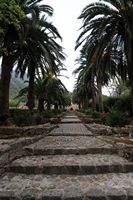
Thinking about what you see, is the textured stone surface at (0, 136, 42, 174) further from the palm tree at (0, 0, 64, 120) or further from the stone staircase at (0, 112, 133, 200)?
the palm tree at (0, 0, 64, 120)

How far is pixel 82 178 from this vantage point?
18.8 ft

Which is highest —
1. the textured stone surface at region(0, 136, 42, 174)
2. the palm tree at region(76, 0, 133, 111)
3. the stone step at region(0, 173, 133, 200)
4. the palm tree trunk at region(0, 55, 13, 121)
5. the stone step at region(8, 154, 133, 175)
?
the palm tree at region(76, 0, 133, 111)

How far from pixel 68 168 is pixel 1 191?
169 cm

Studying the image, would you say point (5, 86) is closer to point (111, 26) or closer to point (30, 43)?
point (30, 43)

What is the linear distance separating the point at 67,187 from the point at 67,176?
2.85 ft

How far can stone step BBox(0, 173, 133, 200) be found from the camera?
4.57 meters

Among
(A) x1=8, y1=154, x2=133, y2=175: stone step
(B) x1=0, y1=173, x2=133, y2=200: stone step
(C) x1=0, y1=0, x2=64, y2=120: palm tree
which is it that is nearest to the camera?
(B) x1=0, y1=173, x2=133, y2=200: stone step

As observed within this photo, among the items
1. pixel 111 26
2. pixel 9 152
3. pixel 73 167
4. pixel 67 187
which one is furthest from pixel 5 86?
pixel 67 187

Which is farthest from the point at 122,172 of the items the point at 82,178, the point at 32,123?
the point at 32,123

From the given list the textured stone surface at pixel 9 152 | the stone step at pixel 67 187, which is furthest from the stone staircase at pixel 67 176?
the textured stone surface at pixel 9 152

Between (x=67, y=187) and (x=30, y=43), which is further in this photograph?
(x=30, y=43)

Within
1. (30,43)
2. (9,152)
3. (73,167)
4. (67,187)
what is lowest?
(67,187)

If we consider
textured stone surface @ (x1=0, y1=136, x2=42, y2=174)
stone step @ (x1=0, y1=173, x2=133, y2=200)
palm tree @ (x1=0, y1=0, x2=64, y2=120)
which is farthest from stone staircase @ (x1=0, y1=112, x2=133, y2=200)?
palm tree @ (x1=0, y1=0, x2=64, y2=120)

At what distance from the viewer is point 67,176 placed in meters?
5.92
